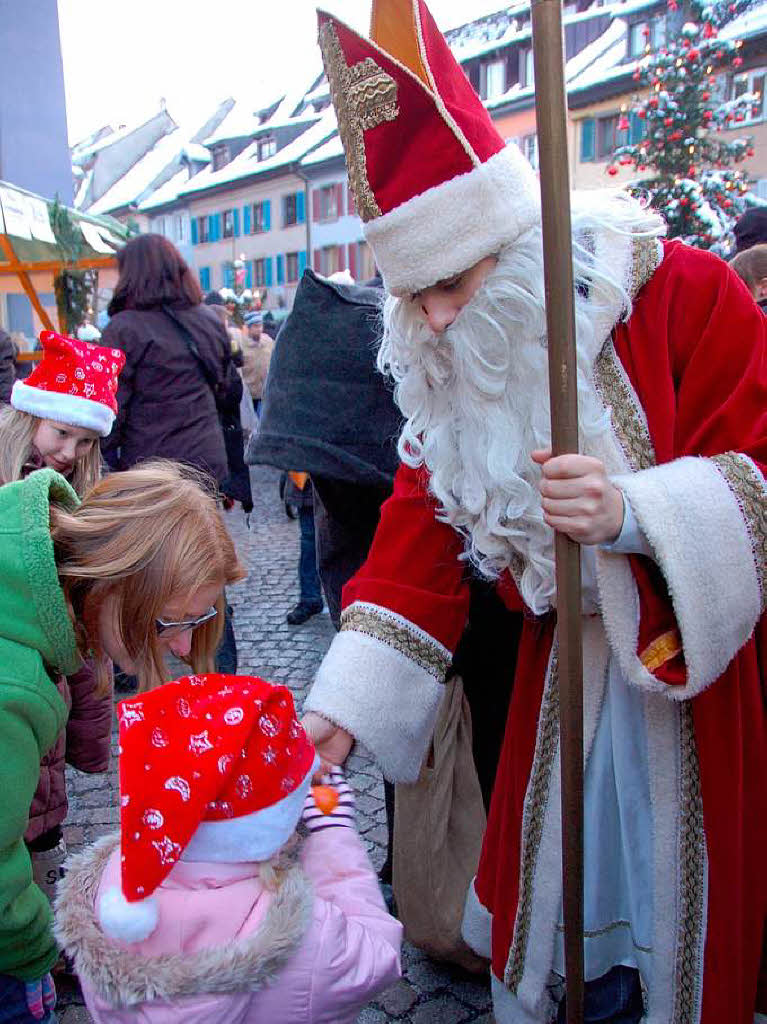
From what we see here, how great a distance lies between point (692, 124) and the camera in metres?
11.2

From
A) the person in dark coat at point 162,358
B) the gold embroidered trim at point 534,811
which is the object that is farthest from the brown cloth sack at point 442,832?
the person in dark coat at point 162,358

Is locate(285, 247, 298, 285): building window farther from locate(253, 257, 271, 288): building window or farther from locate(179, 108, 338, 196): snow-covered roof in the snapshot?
locate(179, 108, 338, 196): snow-covered roof

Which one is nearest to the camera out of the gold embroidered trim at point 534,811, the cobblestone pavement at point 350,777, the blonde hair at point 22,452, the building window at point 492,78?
the gold embroidered trim at point 534,811

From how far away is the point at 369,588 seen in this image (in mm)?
1825

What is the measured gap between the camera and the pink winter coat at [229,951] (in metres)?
1.45

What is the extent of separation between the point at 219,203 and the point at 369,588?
38.6m

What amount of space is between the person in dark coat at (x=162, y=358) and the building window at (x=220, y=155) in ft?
124

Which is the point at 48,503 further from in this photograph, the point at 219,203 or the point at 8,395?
the point at 219,203

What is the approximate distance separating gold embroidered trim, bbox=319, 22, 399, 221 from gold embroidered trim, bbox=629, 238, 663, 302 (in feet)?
1.51

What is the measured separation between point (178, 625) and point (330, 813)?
1.53ft

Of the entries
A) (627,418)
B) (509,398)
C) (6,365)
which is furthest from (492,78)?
(627,418)

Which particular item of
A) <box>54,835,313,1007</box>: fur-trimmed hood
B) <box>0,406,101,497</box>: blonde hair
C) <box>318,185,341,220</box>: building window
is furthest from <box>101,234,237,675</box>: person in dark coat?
<box>318,185,341,220</box>: building window

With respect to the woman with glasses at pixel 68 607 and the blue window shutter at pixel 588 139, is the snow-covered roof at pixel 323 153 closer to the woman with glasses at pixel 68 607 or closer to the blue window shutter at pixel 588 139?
the blue window shutter at pixel 588 139

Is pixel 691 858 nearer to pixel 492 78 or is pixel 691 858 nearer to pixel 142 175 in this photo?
pixel 492 78
